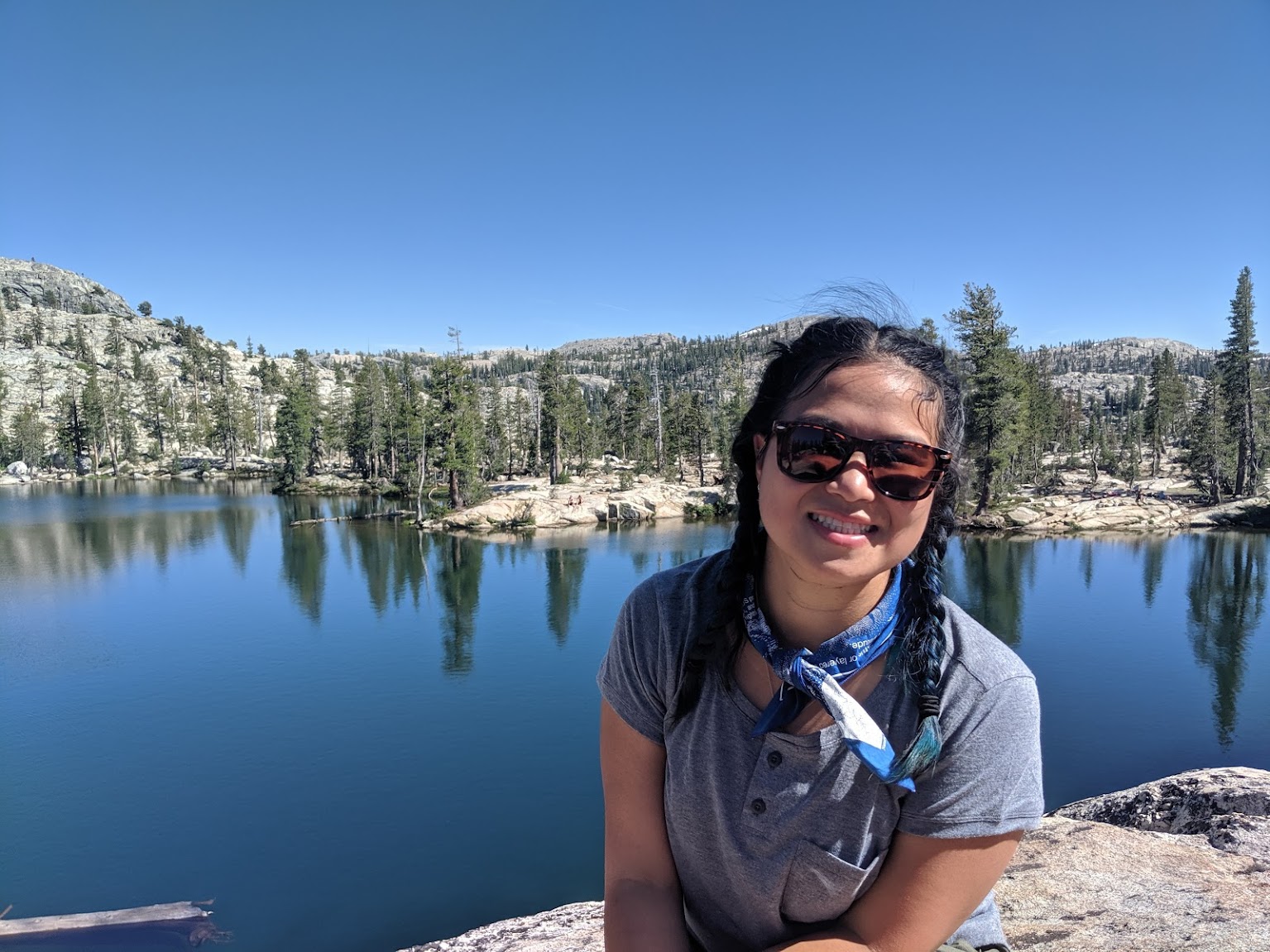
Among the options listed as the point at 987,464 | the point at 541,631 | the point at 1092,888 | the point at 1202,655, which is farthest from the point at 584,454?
the point at 1092,888

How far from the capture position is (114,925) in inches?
309

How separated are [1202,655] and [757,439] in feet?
64.3

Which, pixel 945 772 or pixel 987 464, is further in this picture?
pixel 987 464

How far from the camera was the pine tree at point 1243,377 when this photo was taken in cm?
3872

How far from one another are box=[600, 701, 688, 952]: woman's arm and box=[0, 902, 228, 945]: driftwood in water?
873cm

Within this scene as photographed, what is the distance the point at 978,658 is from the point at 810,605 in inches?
13.1

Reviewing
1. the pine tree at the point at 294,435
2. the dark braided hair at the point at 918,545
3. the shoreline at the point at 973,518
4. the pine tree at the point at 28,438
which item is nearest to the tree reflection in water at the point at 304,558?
the shoreline at the point at 973,518

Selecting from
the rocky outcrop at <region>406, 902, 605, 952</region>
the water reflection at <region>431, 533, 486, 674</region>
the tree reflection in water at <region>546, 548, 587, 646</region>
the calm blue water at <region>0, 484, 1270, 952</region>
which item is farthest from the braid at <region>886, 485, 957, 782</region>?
the tree reflection in water at <region>546, 548, 587, 646</region>

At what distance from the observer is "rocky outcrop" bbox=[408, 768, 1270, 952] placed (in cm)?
269

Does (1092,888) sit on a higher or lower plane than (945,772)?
lower

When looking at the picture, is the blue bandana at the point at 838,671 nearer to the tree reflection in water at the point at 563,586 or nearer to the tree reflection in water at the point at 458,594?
the tree reflection in water at the point at 458,594

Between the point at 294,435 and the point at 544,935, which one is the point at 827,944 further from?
the point at 294,435

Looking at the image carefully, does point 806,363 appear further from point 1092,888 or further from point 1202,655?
point 1202,655

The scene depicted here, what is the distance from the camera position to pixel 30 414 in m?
69.5
